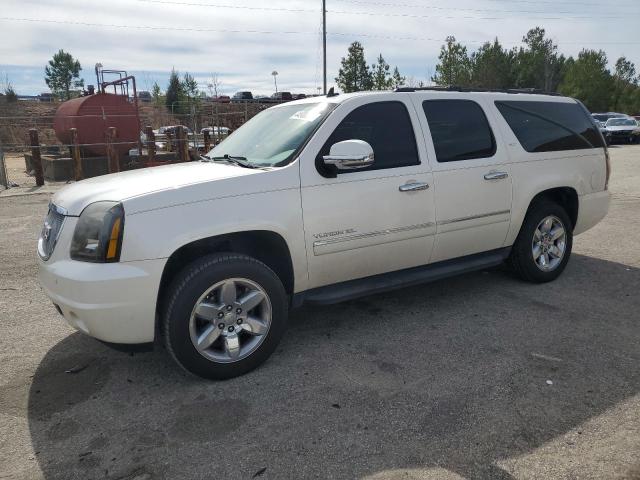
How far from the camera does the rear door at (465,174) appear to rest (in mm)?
4172

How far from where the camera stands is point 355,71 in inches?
1559

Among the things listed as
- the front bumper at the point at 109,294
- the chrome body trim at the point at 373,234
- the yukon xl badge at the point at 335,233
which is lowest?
the front bumper at the point at 109,294

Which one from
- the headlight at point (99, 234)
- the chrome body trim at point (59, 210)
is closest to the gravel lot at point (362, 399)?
the headlight at point (99, 234)

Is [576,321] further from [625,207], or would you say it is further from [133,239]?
[625,207]

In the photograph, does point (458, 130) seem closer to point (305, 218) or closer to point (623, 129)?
point (305, 218)

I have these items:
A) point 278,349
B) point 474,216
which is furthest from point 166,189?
point 474,216

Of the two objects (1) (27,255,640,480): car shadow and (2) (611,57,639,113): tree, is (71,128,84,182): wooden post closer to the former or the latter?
(1) (27,255,640,480): car shadow

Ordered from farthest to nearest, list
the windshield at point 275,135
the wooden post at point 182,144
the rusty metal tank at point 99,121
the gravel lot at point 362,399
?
1. the wooden post at point 182,144
2. the rusty metal tank at point 99,121
3. the windshield at point 275,135
4. the gravel lot at point 362,399

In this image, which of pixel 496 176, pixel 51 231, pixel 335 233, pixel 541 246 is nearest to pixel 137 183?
pixel 51 231

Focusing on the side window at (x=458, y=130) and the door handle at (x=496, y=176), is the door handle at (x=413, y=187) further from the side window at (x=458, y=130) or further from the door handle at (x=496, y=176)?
the door handle at (x=496, y=176)

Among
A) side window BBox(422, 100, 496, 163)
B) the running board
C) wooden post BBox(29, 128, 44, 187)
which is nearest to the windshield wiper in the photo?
the running board

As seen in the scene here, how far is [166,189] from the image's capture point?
3.12 metres

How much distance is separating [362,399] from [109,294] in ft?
5.25

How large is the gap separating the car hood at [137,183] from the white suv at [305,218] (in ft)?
0.06
